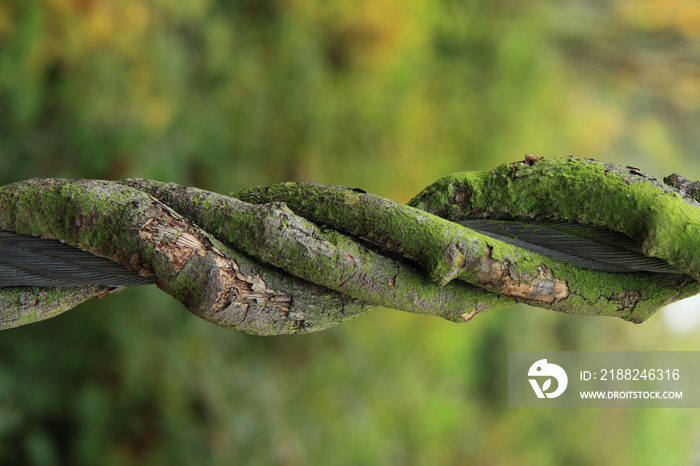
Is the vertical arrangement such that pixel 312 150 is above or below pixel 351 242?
above

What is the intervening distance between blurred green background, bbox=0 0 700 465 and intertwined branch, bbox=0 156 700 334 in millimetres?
1473

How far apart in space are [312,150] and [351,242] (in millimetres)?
2217

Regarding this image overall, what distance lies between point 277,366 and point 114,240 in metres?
2.05

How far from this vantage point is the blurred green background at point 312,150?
2102 mm

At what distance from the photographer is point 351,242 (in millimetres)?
743

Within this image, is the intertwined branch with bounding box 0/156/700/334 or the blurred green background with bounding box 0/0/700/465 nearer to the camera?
the intertwined branch with bounding box 0/156/700/334

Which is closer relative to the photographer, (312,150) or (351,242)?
(351,242)

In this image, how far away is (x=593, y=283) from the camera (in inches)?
31.4

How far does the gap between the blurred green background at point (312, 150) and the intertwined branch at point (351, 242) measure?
1.47m

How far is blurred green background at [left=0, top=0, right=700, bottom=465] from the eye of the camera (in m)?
2.10

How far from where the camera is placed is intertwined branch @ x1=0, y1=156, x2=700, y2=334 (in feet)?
2.31

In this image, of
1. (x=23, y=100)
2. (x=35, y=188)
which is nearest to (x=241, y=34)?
(x=23, y=100)

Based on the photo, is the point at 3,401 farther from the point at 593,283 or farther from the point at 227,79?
the point at 593,283

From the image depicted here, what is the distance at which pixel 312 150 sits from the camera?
9.58ft
